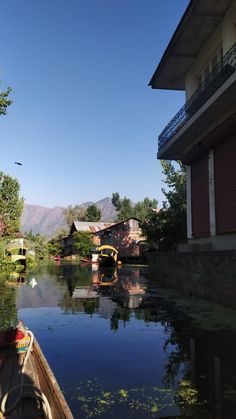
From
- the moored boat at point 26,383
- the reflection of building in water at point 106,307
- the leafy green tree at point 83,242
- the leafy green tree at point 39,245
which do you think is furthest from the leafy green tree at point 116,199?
the moored boat at point 26,383

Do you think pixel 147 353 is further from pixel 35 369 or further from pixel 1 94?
pixel 1 94

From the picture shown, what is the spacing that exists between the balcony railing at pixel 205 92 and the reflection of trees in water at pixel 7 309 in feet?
39.2

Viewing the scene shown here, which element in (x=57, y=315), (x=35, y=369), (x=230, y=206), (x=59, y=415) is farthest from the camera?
(x=230, y=206)

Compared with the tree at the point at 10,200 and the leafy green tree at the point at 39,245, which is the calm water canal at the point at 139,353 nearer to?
the tree at the point at 10,200

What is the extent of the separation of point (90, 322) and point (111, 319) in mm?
831

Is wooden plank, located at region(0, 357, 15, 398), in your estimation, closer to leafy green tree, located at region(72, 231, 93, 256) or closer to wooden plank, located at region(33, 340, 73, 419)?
wooden plank, located at region(33, 340, 73, 419)

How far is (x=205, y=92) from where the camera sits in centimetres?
1788

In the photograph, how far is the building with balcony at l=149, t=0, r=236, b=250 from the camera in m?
16.7

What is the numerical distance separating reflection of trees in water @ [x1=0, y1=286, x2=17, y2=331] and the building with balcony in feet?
30.9

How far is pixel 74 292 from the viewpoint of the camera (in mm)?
20547

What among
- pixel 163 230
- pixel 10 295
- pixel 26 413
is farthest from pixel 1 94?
pixel 163 230

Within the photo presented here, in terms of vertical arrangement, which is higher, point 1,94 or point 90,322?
point 1,94

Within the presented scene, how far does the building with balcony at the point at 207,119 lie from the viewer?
16.7 meters

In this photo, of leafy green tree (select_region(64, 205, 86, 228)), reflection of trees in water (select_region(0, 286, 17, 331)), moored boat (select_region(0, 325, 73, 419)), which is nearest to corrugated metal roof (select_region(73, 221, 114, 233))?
leafy green tree (select_region(64, 205, 86, 228))
